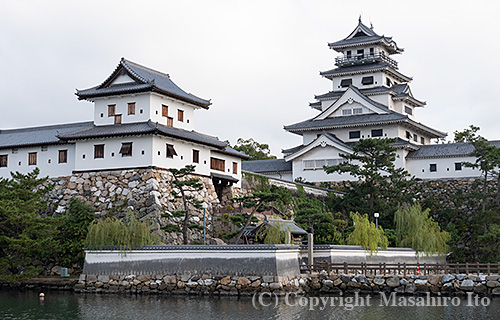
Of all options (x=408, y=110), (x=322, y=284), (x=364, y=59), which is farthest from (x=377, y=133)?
(x=322, y=284)

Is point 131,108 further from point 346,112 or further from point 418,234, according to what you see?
point 346,112

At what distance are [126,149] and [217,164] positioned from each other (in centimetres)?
617

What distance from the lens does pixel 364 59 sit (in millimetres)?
56312

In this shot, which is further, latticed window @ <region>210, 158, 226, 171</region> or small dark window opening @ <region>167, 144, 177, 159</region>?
latticed window @ <region>210, 158, 226, 171</region>

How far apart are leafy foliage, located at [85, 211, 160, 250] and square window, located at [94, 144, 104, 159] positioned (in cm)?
635

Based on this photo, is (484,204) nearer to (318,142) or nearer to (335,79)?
(318,142)

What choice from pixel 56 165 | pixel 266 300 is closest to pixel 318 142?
pixel 56 165

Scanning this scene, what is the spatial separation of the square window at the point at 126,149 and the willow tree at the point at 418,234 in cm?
1524

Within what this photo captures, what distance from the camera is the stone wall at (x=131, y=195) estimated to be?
109ft

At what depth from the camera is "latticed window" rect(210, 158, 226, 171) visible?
1522 inches

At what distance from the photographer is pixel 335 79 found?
57219 millimetres

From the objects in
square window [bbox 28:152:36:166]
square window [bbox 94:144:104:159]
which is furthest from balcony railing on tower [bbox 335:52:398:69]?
square window [bbox 28:152:36:166]

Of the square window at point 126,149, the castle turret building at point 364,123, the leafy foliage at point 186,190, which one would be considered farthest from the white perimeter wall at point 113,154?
the castle turret building at point 364,123

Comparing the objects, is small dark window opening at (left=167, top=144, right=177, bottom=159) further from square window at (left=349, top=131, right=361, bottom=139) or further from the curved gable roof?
square window at (left=349, top=131, right=361, bottom=139)
